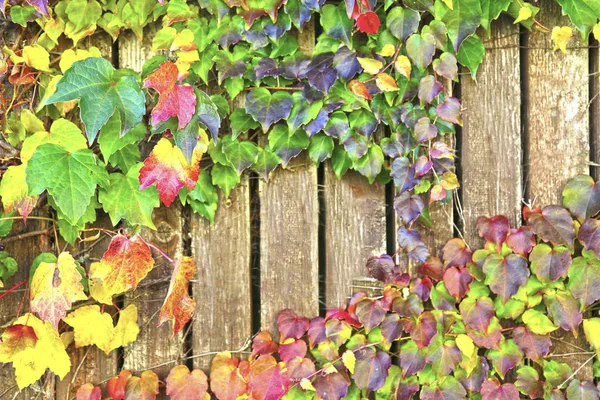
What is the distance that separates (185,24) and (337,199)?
0.66 metres

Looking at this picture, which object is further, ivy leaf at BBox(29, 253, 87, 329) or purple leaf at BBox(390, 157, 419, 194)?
purple leaf at BBox(390, 157, 419, 194)

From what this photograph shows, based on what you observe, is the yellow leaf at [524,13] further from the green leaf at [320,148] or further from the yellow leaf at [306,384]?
the yellow leaf at [306,384]

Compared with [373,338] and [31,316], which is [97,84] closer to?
[31,316]

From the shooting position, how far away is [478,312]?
161 centimetres

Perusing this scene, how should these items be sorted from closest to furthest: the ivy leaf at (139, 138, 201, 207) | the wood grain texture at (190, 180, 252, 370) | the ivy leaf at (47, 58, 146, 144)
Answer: the ivy leaf at (47, 58, 146, 144), the ivy leaf at (139, 138, 201, 207), the wood grain texture at (190, 180, 252, 370)

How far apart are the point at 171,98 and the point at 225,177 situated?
Result: 0.29m

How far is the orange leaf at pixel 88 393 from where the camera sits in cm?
170

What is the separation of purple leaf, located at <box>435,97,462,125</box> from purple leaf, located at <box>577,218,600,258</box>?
44 centimetres

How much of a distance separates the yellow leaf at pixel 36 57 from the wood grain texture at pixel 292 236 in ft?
2.29

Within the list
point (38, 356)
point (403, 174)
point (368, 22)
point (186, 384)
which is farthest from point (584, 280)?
point (38, 356)

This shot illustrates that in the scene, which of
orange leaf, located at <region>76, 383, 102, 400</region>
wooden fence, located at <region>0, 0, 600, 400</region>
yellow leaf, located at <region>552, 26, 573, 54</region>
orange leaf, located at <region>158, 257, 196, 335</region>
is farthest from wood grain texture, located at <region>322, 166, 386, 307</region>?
orange leaf, located at <region>76, 383, 102, 400</region>

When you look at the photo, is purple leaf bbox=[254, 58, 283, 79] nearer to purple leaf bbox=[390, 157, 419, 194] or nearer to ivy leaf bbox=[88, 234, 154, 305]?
purple leaf bbox=[390, 157, 419, 194]

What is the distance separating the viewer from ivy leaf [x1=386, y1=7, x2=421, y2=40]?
1.57 meters

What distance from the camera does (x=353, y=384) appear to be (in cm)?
169
